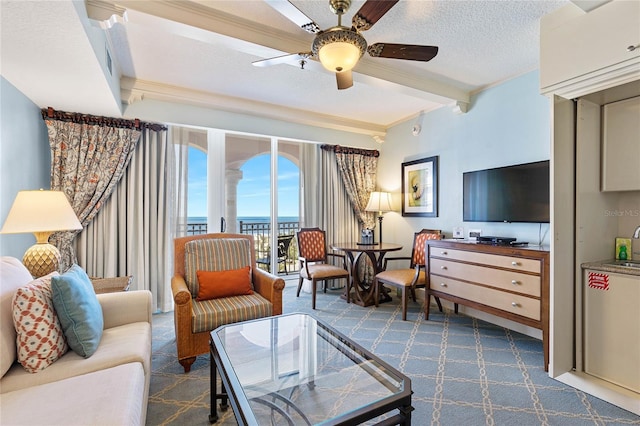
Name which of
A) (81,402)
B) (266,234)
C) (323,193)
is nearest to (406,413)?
(81,402)

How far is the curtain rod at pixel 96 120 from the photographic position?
2928 mm

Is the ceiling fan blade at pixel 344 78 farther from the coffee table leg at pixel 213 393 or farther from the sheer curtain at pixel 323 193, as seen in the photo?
the sheer curtain at pixel 323 193

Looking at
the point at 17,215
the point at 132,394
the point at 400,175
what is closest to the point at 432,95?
the point at 400,175

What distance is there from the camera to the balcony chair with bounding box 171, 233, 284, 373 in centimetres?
222

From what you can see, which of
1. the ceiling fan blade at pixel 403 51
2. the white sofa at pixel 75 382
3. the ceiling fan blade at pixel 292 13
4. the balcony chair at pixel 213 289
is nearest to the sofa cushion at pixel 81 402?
the white sofa at pixel 75 382

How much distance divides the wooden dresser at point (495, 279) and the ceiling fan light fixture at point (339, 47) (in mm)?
2007

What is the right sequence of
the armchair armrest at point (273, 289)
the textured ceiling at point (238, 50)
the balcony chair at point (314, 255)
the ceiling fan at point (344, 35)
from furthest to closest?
the balcony chair at point (314, 255) → the armchair armrest at point (273, 289) → the textured ceiling at point (238, 50) → the ceiling fan at point (344, 35)

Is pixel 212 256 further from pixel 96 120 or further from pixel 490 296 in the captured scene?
pixel 490 296

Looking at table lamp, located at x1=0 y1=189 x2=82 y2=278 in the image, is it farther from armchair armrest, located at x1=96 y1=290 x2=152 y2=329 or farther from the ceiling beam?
the ceiling beam

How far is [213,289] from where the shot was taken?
2.56 metres

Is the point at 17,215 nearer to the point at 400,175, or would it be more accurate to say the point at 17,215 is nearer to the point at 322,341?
the point at 322,341

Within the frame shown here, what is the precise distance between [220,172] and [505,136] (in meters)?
3.41

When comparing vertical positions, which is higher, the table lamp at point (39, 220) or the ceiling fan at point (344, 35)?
the ceiling fan at point (344, 35)

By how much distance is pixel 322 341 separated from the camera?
194 cm
